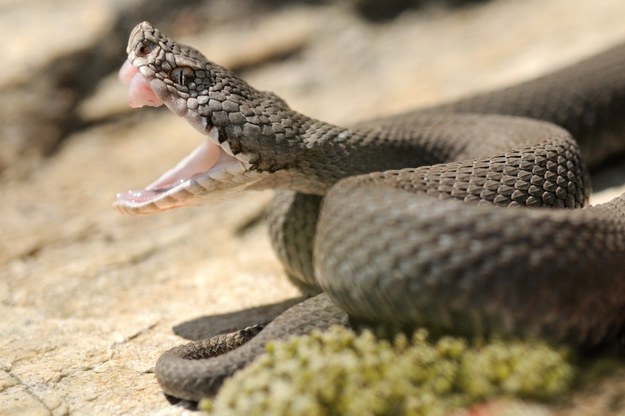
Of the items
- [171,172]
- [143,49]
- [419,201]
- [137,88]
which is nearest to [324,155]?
[171,172]

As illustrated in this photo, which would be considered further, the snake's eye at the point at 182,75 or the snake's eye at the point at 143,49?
the snake's eye at the point at 143,49

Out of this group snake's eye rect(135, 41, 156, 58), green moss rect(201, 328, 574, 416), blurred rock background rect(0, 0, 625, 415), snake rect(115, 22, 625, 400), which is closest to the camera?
green moss rect(201, 328, 574, 416)

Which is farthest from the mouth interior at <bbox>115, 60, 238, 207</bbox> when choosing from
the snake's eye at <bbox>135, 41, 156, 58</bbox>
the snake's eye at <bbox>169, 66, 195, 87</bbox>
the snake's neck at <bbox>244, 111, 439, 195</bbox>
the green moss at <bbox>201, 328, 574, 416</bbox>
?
the green moss at <bbox>201, 328, 574, 416</bbox>

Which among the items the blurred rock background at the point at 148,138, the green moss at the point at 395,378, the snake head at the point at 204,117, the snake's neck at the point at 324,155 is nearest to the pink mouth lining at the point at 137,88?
the snake head at the point at 204,117

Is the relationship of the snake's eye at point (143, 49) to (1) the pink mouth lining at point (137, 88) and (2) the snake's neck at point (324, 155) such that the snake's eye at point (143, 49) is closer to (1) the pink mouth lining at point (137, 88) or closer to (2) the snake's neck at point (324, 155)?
(1) the pink mouth lining at point (137, 88)

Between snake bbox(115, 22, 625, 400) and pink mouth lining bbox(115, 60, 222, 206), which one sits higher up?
pink mouth lining bbox(115, 60, 222, 206)

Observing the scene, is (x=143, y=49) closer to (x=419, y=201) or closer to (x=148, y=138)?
(x=419, y=201)

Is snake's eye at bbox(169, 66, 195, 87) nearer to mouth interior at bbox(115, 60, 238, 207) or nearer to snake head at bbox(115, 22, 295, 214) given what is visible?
snake head at bbox(115, 22, 295, 214)
